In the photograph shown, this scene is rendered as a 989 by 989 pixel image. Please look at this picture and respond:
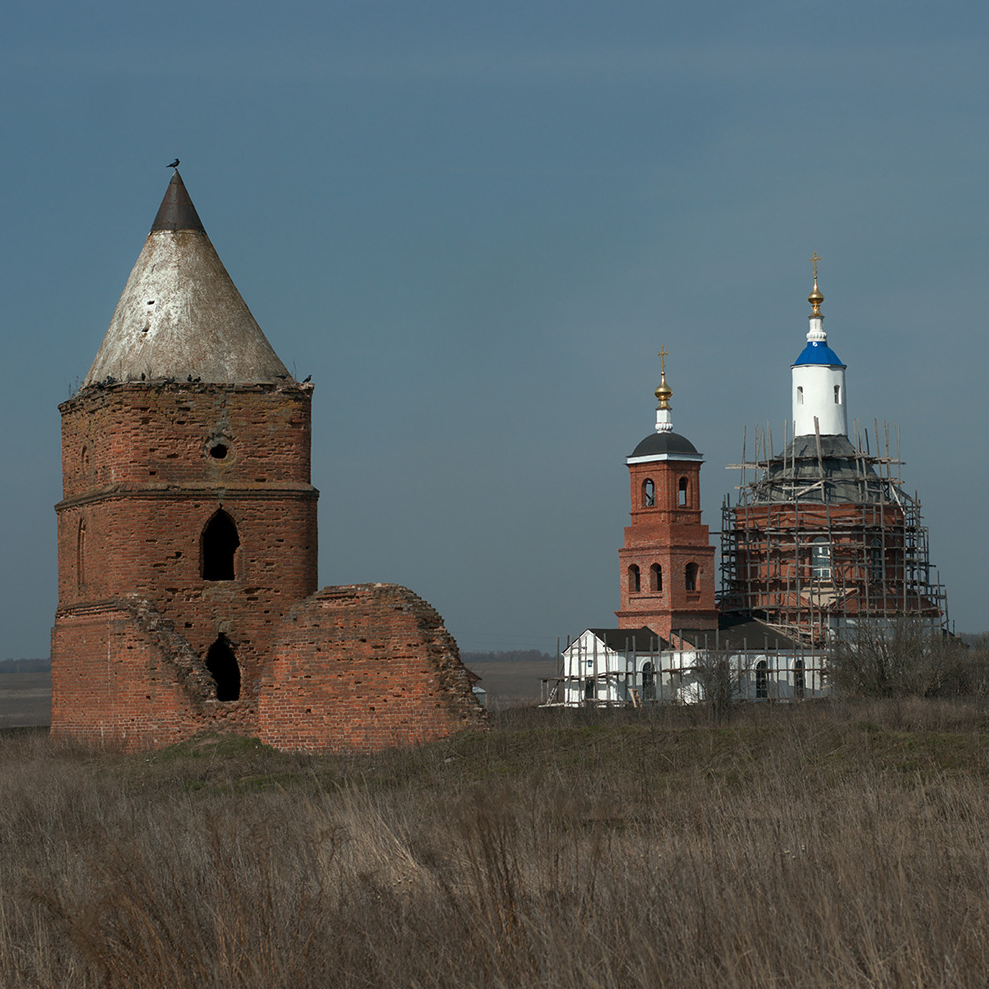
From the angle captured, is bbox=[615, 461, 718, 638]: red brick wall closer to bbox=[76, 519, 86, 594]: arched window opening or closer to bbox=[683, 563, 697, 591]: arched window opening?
bbox=[683, 563, 697, 591]: arched window opening

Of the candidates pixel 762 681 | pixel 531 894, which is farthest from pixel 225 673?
pixel 762 681

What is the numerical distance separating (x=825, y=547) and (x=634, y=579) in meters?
6.67

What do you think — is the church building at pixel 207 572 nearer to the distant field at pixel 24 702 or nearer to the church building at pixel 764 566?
the church building at pixel 764 566

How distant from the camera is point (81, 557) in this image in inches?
814

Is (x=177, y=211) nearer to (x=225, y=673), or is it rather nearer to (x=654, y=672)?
(x=225, y=673)

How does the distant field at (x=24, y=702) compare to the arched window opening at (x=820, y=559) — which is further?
the distant field at (x=24, y=702)

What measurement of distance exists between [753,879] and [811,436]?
48.9m

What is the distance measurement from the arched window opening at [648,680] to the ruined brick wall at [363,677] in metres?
29.6

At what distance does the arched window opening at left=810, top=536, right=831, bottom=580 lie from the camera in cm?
5078

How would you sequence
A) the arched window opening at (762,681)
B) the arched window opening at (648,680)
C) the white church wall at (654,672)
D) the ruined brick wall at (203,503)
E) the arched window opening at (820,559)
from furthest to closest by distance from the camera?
the arched window opening at (820,559)
the arched window opening at (648,680)
the arched window opening at (762,681)
the white church wall at (654,672)
the ruined brick wall at (203,503)

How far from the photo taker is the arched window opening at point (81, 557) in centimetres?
2048

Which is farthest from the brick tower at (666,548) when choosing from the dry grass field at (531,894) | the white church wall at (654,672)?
the dry grass field at (531,894)

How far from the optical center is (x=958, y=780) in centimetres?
1111

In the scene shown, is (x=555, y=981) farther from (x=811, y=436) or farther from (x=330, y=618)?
(x=811, y=436)
